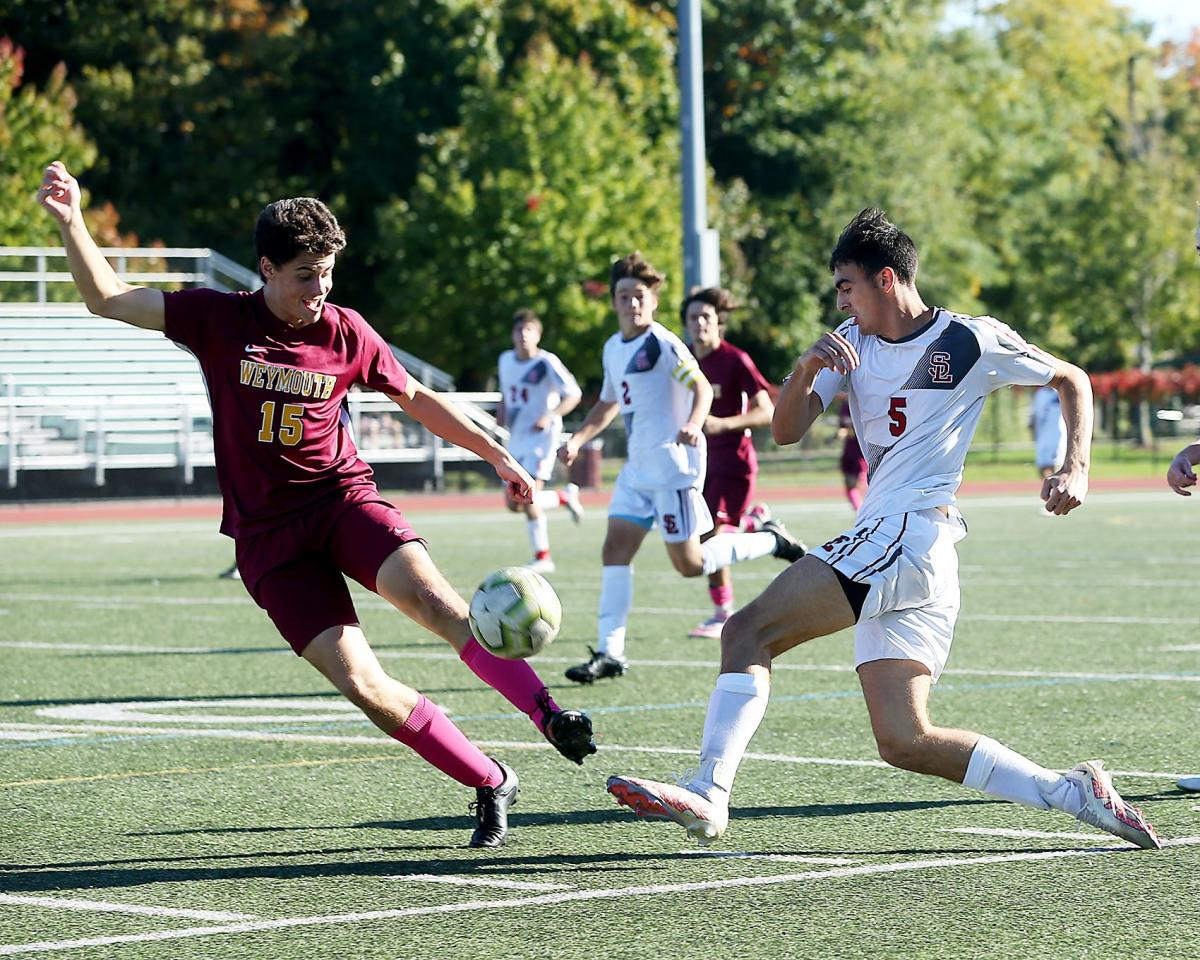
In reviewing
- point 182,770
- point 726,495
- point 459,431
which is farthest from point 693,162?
point 459,431

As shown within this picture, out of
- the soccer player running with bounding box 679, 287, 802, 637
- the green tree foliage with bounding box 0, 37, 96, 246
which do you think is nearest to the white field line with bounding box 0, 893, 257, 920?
the soccer player running with bounding box 679, 287, 802, 637

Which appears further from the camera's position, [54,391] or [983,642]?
[54,391]

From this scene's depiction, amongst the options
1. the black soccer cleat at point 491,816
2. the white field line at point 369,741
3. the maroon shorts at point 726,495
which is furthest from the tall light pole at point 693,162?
the black soccer cleat at point 491,816

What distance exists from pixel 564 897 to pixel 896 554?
4.69 feet

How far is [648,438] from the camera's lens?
11.8 m

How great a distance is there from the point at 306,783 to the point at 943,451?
9.89ft

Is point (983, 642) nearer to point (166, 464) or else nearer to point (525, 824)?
point (525, 824)

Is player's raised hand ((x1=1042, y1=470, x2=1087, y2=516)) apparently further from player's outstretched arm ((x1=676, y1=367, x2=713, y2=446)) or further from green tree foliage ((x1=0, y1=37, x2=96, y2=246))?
green tree foliage ((x1=0, y1=37, x2=96, y2=246))

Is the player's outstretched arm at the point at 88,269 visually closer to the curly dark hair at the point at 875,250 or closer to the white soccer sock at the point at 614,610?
the curly dark hair at the point at 875,250

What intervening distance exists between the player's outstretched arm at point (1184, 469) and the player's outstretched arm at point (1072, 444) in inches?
15.3

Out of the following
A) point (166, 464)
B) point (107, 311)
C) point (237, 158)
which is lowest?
point (166, 464)

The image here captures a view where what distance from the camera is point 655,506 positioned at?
1184cm

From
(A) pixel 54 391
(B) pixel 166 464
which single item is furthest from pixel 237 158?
(B) pixel 166 464

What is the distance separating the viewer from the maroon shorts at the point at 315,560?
6.59 meters
